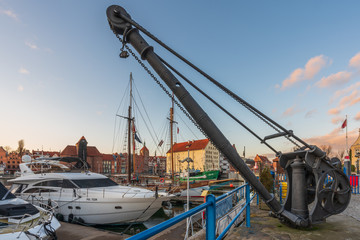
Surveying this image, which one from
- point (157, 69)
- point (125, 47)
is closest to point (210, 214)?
point (157, 69)

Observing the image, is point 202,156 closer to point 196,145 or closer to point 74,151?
point 196,145

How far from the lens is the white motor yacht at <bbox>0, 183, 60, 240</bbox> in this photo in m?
6.21

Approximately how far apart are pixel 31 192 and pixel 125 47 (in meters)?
12.7

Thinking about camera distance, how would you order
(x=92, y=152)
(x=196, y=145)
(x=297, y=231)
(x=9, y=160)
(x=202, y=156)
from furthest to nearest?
(x=92, y=152)
(x=196, y=145)
(x=9, y=160)
(x=202, y=156)
(x=297, y=231)

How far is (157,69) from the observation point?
17.0ft

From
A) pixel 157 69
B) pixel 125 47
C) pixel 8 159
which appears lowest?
pixel 8 159

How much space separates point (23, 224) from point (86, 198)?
5789 mm

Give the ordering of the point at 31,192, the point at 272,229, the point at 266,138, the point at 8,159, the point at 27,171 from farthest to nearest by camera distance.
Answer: the point at 8,159 < the point at 27,171 < the point at 31,192 < the point at 266,138 < the point at 272,229

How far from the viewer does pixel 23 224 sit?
6734mm

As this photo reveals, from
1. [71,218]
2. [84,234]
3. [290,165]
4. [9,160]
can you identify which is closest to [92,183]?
[71,218]

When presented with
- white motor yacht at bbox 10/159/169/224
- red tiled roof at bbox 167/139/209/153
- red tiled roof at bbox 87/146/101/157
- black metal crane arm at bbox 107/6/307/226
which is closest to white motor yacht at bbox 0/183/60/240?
white motor yacht at bbox 10/159/169/224

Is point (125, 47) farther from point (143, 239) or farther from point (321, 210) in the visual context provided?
point (321, 210)

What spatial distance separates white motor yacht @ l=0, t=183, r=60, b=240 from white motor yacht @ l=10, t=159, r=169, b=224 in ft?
14.2

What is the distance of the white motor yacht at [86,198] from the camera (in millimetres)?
12234
